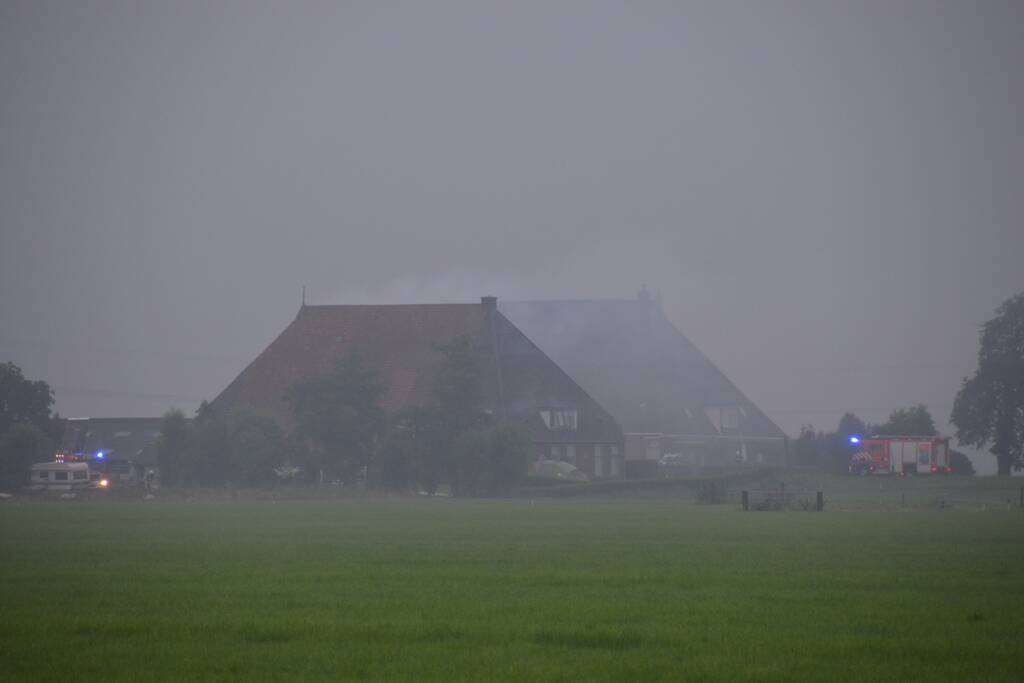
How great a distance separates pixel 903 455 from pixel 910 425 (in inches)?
387

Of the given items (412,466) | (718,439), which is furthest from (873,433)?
(412,466)

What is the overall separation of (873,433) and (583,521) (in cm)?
6135

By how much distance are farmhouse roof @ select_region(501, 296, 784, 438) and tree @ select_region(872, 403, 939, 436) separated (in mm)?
9319

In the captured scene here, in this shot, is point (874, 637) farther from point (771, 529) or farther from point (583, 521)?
point (583, 521)

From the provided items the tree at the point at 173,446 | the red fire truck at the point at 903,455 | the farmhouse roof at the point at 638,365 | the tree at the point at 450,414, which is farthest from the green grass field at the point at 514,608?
the farmhouse roof at the point at 638,365

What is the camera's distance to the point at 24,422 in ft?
313

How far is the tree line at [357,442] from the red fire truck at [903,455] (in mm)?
25345

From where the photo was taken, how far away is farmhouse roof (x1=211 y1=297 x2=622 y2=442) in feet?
300

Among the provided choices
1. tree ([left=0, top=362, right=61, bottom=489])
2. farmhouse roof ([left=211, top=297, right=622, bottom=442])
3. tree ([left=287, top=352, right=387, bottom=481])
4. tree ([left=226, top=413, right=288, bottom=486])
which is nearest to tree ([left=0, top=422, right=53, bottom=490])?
tree ([left=0, top=362, right=61, bottom=489])

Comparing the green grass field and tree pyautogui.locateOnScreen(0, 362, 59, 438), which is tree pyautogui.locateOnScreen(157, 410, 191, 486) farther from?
the green grass field

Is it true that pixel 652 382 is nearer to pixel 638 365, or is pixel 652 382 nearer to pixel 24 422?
pixel 638 365

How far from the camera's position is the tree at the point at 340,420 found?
2995 inches

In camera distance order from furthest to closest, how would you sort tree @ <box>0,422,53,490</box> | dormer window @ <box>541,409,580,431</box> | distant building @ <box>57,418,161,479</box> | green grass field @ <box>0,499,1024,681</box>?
distant building @ <box>57,418,161,479</box> < dormer window @ <box>541,409,580,431</box> < tree @ <box>0,422,53,490</box> < green grass field @ <box>0,499,1024,681</box>

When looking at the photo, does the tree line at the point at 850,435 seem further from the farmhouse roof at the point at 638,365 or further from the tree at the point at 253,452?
the tree at the point at 253,452
